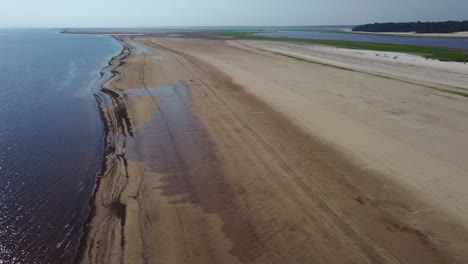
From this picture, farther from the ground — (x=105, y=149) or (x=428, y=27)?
(x=105, y=149)

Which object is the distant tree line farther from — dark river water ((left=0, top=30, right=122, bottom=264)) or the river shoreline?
dark river water ((left=0, top=30, right=122, bottom=264))

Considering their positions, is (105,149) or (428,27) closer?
(105,149)

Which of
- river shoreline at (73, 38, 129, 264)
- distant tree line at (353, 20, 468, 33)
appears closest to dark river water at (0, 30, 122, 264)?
river shoreline at (73, 38, 129, 264)

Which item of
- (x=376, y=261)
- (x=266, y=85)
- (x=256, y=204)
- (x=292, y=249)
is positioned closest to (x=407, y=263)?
(x=376, y=261)

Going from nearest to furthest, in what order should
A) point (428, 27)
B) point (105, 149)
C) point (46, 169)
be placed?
point (46, 169)
point (105, 149)
point (428, 27)

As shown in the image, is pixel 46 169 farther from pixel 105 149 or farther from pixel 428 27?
pixel 428 27

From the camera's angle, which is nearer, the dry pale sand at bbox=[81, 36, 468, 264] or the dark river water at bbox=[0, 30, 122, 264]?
the dry pale sand at bbox=[81, 36, 468, 264]

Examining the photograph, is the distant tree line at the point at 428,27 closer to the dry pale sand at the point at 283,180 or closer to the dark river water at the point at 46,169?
the dry pale sand at the point at 283,180

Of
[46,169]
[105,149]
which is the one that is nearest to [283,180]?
[105,149]
